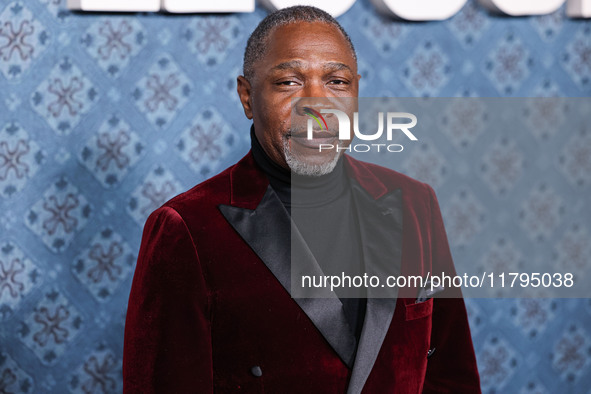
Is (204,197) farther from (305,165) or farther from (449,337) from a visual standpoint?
(449,337)

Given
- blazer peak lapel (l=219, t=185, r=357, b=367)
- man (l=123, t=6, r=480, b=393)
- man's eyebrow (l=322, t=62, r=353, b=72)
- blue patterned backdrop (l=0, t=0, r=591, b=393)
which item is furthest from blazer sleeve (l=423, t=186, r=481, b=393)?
blue patterned backdrop (l=0, t=0, r=591, b=393)

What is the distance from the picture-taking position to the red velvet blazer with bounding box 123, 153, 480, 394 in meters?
1.04

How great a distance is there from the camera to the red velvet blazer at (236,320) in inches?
41.1

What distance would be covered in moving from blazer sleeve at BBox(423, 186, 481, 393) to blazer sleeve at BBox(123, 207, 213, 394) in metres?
0.47

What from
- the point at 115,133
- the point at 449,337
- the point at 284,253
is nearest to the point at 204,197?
the point at 284,253

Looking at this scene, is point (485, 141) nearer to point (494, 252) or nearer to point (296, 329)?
point (494, 252)

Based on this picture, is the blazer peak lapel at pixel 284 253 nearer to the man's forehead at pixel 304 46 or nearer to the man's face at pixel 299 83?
the man's face at pixel 299 83

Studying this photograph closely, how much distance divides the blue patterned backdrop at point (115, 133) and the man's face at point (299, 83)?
829 mm

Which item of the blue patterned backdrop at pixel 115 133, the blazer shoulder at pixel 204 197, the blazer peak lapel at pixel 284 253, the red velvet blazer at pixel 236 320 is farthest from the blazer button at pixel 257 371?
the blue patterned backdrop at pixel 115 133

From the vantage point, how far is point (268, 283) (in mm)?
1066

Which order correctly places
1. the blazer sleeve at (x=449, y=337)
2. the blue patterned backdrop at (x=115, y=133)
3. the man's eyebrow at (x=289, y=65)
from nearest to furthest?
1. the man's eyebrow at (x=289, y=65)
2. the blazer sleeve at (x=449, y=337)
3. the blue patterned backdrop at (x=115, y=133)

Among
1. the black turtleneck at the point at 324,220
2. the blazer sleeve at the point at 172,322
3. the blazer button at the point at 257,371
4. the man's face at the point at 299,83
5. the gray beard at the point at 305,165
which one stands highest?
A: the man's face at the point at 299,83

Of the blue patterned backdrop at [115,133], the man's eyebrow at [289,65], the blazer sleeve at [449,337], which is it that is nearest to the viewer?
the man's eyebrow at [289,65]

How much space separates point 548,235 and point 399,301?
1309 mm
